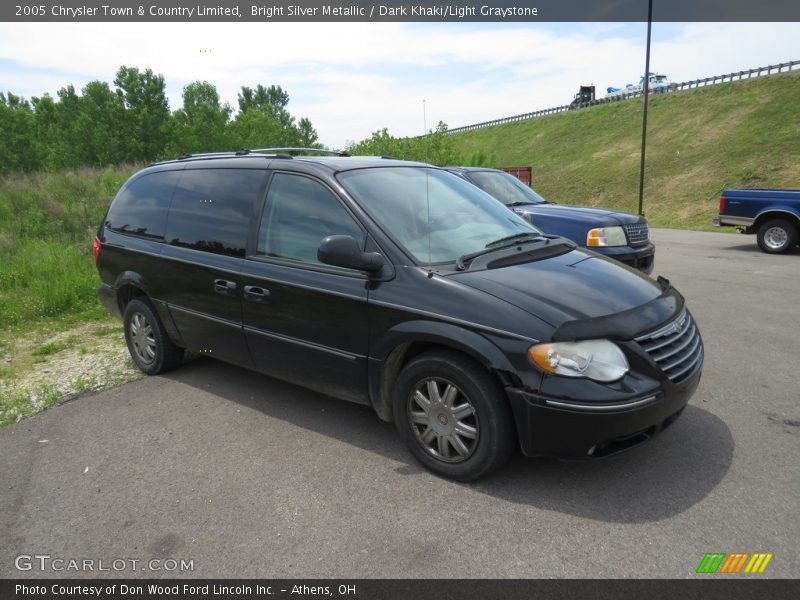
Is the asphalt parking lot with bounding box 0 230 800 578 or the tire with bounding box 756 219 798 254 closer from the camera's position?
the asphalt parking lot with bounding box 0 230 800 578

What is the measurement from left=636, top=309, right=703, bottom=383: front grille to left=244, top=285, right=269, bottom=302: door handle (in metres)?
2.39

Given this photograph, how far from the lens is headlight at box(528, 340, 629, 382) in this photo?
9.48 ft

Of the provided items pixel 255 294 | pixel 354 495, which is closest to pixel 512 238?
pixel 255 294

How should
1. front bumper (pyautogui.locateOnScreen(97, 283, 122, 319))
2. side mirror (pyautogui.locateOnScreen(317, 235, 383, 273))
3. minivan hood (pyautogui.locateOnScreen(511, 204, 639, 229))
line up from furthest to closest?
minivan hood (pyautogui.locateOnScreen(511, 204, 639, 229)) → front bumper (pyautogui.locateOnScreen(97, 283, 122, 319)) → side mirror (pyautogui.locateOnScreen(317, 235, 383, 273))

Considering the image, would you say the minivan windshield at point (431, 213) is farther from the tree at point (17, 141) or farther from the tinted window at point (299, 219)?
the tree at point (17, 141)

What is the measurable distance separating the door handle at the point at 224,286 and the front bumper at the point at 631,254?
4.74 meters

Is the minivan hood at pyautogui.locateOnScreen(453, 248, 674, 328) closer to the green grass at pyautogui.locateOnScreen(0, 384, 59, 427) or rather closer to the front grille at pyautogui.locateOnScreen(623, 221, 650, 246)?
the green grass at pyautogui.locateOnScreen(0, 384, 59, 427)

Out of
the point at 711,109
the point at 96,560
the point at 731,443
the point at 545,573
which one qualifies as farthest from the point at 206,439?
the point at 711,109

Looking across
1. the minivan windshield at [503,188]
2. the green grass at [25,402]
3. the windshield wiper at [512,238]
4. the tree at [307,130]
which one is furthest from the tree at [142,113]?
the windshield wiper at [512,238]

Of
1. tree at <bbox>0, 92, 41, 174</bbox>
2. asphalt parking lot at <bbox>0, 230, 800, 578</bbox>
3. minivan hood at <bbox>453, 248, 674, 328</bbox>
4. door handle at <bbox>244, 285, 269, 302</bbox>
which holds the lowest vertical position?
asphalt parking lot at <bbox>0, 230, 800, 578</bbox>

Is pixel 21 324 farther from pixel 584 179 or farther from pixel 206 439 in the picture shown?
pixel 584 179

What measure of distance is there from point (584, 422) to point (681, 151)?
3618 centimetres

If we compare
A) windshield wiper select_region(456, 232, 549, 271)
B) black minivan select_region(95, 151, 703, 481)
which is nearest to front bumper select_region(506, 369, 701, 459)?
black minivan select_region(95, 151, 703, 481)

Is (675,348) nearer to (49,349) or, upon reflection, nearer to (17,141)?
(49,349)
